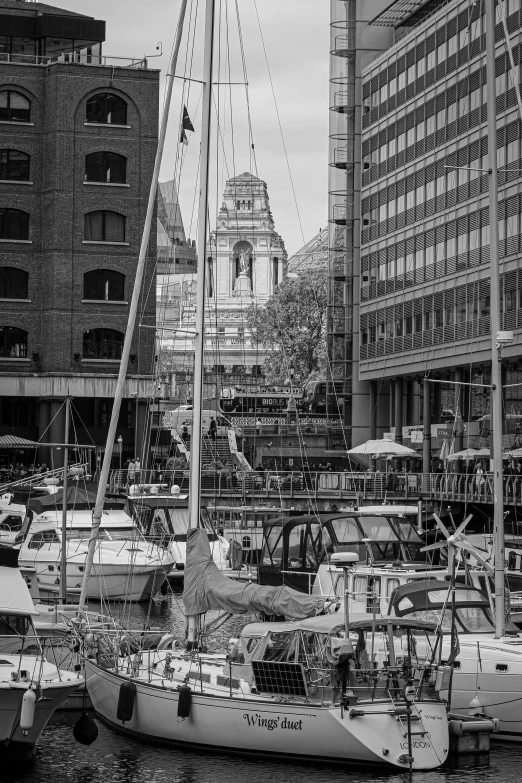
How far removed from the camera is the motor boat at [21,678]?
25203 mm

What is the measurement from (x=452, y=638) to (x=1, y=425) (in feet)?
219

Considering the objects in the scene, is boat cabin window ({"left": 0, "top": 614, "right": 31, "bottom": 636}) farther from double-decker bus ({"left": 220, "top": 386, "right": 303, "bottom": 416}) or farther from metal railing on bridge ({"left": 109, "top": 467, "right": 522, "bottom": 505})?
double-decker bus ({"left": 220, "top": 386, "right": 303, "bottom": 416})

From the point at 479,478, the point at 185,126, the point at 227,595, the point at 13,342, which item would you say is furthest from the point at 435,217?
the point at 227,595

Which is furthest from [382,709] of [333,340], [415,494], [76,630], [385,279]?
[333,340]

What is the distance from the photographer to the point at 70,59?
3556 inches

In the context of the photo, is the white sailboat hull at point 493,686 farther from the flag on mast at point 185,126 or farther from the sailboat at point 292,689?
the flag on mast at point 185,126

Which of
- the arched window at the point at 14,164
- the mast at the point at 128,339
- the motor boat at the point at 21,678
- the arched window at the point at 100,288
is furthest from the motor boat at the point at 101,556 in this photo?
the arched window at the point at 14,164

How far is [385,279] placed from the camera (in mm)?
95062

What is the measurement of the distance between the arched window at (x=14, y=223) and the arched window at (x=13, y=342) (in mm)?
6052

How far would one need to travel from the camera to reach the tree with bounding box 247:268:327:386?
482ft

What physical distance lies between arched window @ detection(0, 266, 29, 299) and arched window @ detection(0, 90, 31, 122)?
9666 mm

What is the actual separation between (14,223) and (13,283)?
12.8ft

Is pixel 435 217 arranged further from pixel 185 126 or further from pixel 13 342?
pixel 185 126

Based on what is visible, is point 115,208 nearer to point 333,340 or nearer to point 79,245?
point 79,245
